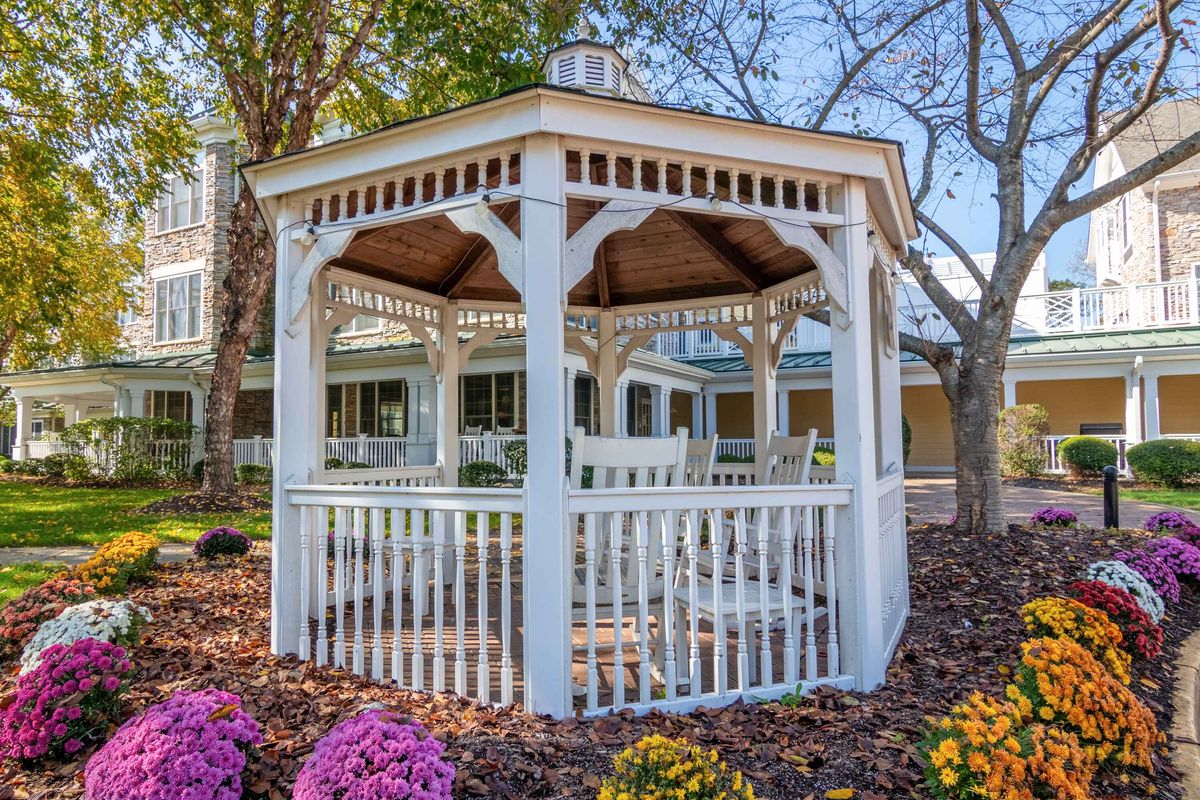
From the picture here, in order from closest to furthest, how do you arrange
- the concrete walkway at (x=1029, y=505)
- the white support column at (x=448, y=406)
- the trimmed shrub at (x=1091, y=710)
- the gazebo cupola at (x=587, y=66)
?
1. the trimmed shrub at (x=1091, y=710)
2. the gazebo cupola at (x=587, y=66)
3. the white support column at (x=448, y=406)
4. the concrete walkway at (x=1029, y=505)

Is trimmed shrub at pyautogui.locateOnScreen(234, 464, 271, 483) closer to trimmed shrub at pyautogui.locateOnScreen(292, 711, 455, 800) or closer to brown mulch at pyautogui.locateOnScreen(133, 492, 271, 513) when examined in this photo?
brown mulch at pyautogui.locateOnScreen(133, 492, 271, 513)

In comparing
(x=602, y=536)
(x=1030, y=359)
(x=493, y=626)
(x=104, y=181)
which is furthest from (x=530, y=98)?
(x=1030, y=359)

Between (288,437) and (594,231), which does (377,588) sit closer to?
(288,437)

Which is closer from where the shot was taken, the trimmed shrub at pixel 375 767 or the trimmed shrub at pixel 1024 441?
the trimmed shrub at pixel 375 767

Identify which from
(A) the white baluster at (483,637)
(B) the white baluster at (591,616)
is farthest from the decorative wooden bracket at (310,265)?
(B) the white baluster at (591,616)

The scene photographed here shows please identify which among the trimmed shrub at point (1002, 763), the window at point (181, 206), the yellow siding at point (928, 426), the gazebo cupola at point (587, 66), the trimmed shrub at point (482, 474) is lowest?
the trimmed shrub at point (1002, 763)

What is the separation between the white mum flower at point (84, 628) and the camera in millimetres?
3312

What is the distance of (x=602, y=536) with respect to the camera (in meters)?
3.87

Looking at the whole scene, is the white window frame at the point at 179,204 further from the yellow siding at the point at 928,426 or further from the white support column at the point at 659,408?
the yellow siding at the point at 928,426

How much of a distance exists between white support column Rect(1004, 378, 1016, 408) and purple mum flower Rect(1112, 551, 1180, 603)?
11155 mm

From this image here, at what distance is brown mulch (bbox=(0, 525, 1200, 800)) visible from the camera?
248 centimetres

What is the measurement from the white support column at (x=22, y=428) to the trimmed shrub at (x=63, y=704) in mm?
21027

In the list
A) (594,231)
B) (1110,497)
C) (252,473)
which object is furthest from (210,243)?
(1110,497)

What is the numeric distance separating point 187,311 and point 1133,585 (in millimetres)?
20975
